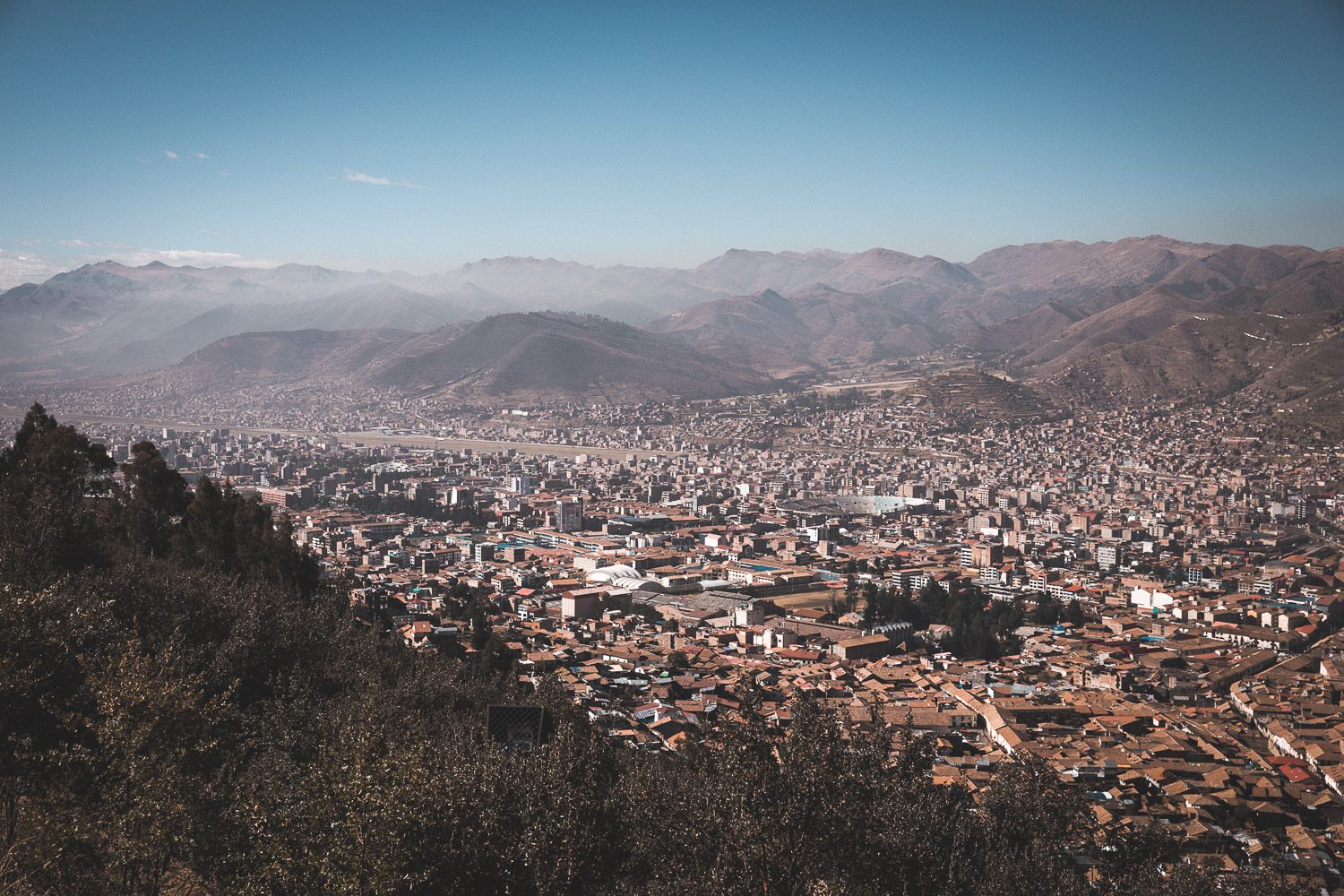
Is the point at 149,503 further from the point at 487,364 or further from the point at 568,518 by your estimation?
the point at 487,364

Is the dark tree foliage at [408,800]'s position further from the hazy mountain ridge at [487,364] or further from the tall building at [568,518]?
the hazy mountain ridge at [487,364]

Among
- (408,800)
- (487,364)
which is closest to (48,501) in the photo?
(408,800)

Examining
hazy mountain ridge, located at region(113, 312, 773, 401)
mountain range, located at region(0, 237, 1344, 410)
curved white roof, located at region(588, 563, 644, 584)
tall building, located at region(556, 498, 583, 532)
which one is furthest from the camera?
hazy mountain ridge, located at region(113, 312, 773, 401)

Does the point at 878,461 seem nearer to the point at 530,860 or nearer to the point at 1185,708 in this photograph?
the point at 1185,708

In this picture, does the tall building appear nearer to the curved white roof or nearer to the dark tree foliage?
the curved white roof

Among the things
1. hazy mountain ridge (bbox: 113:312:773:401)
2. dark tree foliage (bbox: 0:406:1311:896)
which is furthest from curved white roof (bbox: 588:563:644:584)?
hazy mountain ridge (bbox: 113:312:773:401)

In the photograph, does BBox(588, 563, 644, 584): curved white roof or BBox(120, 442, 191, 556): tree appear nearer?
BBox(120, 442, 191, 556): tree
